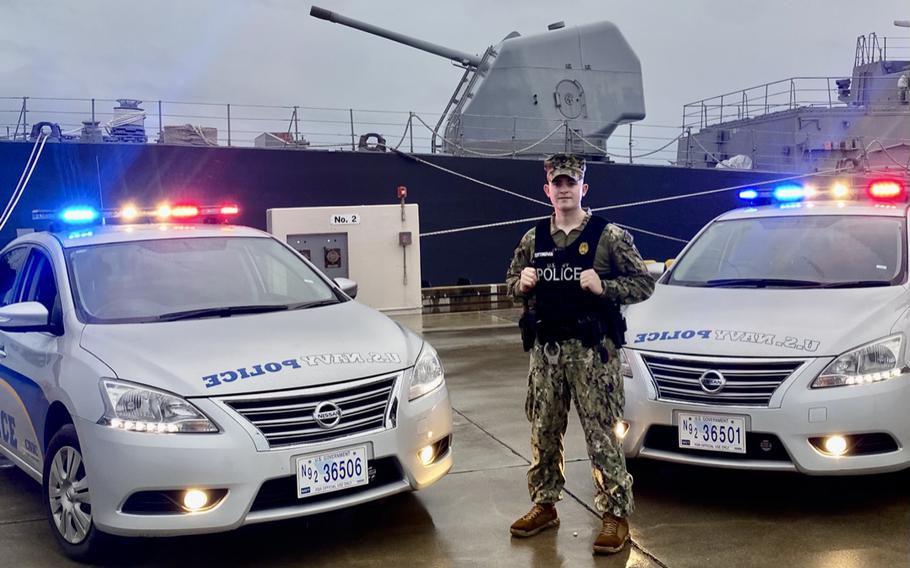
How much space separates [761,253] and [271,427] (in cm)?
352

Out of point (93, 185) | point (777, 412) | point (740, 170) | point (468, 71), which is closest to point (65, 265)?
point (777, 412)

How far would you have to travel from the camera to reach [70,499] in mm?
3930

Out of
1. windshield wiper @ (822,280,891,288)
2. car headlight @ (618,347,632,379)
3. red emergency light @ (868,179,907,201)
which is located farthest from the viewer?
red emergency light @ (868,179,907,201)

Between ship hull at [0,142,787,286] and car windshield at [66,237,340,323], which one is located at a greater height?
ship hull at [0,142,787,286]

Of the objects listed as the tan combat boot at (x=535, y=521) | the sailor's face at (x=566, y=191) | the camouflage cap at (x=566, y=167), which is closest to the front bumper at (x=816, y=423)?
the tan combat boot at (x=535, y=521)

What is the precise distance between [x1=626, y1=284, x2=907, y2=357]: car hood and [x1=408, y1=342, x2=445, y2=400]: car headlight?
1104 mm

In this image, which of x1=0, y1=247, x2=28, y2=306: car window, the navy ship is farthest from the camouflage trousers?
the navy ship

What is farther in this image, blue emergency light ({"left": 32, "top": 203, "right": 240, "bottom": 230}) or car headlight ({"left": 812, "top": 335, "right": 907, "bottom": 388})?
blue emergency light ({"left": 32, "top": 203, "right": 240, "bottom": 230})

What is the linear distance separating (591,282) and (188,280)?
91.6 inches

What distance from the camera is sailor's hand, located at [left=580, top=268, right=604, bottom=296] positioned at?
3752 mm

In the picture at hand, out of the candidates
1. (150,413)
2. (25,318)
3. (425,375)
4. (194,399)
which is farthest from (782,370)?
(25,318)

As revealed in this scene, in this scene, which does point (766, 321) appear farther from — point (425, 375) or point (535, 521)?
point (425, 375)

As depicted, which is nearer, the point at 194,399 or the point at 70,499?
the point at 194,399

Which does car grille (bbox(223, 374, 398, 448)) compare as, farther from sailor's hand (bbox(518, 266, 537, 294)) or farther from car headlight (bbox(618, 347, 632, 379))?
car headlight (bbox(618, 347, 632, 379))
